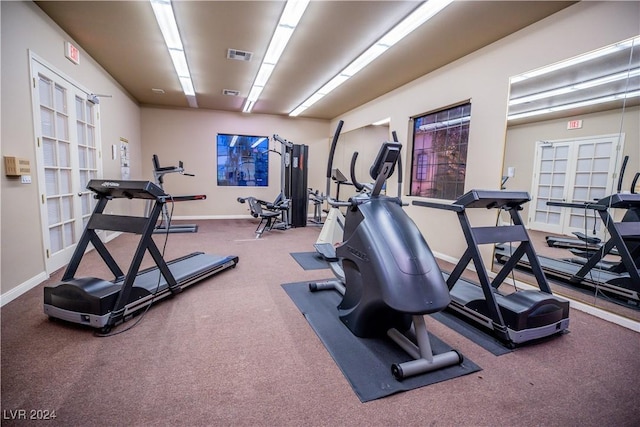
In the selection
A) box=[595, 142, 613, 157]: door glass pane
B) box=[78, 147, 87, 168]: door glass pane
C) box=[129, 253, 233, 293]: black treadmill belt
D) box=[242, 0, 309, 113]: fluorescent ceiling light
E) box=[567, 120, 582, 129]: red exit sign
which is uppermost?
box=[242, 0, 309, 113]: fluorescent ceiling light

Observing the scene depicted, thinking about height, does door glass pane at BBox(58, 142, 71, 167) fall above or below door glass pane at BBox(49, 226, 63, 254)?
above

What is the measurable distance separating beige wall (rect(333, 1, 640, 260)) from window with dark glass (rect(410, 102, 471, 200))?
0.14 meters

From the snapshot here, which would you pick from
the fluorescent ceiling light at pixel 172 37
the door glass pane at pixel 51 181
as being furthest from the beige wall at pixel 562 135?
the door glass pane at pixel 51 181

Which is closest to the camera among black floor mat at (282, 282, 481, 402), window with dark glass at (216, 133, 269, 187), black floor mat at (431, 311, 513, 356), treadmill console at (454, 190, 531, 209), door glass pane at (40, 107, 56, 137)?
black floor mat at (282, 282, 481, 402)

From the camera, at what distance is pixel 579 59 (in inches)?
111

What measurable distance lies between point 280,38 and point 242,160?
469cm

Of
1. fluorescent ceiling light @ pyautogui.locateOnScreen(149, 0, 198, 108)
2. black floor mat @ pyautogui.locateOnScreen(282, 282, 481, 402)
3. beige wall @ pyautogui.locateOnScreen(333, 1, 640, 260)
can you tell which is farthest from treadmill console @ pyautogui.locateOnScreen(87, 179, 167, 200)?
beige wall @ pyautogui.locateOnScreen(333, 1, 640, 260)

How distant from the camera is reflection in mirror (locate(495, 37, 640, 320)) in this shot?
266 cm

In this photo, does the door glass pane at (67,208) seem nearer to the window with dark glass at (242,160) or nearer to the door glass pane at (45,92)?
the door glass pane at (45,92)

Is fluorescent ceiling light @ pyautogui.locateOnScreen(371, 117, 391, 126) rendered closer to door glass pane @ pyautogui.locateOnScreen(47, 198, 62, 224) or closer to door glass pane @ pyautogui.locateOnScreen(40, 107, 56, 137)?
door glass pane @ pyautogui.locateOnScreen(40, 107, 56, 137)

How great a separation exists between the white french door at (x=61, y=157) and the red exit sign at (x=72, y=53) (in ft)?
0.98

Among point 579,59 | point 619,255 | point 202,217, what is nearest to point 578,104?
point 579,59

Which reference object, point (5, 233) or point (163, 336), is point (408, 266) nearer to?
point (163, 336)

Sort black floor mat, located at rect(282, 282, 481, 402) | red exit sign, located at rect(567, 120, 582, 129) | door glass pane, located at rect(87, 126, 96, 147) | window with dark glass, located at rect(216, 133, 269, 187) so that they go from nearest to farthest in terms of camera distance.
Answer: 1. black floor mat, located at rect(282, 282, 481, 402)
2. red exit sign, located at rect(567, 120, 582, 129)
3. door glass pane, located at rect(87, 126, 96, 147)
4. window with dark glass, located at rect(216, 133, 269, 187)
